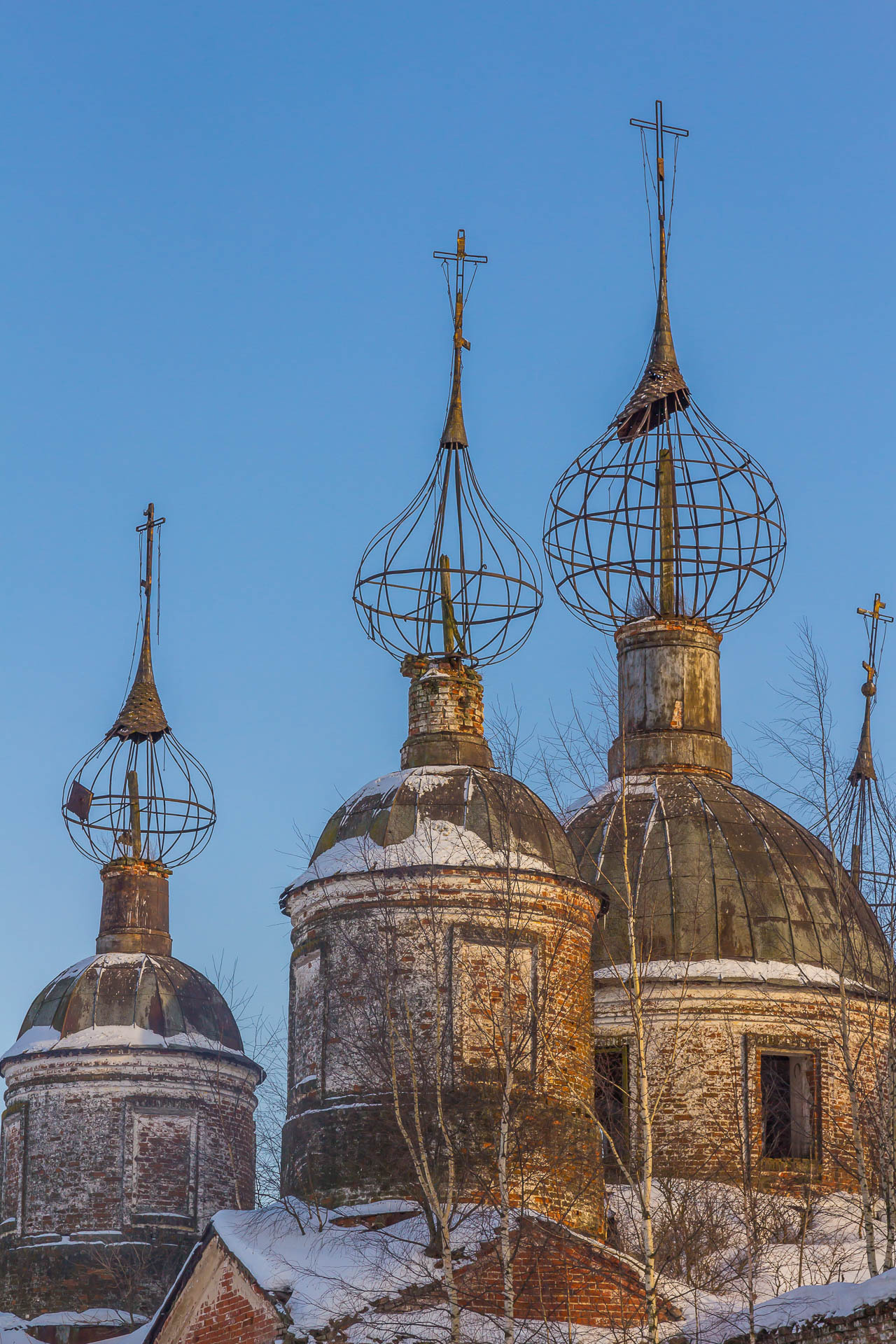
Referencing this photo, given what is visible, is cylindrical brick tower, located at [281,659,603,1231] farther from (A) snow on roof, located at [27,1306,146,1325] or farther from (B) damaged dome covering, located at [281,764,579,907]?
(A) snow on roof, located at [27,1306,146,1325]

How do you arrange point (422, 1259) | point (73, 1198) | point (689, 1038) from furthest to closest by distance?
point (73, 1198)
point (689, 1038)
point (422, 1259)

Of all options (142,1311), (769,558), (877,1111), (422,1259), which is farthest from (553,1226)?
(769,558)

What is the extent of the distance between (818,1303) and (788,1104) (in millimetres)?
9704

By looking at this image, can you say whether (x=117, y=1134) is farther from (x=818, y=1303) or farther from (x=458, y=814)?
(x=818, y=1303)

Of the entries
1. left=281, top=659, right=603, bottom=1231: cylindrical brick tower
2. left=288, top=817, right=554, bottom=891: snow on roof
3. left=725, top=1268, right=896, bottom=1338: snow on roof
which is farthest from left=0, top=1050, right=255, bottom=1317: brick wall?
left=725, top=1268, right=896, bottom=1338: snow on roof

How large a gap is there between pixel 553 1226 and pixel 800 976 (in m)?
7.04

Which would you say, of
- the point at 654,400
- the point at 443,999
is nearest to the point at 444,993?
the point at 443,999

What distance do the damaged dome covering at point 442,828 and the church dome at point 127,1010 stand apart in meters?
6.87

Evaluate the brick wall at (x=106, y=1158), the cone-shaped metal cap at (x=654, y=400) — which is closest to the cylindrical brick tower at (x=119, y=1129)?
the brick wall at (x=106, y=1158)

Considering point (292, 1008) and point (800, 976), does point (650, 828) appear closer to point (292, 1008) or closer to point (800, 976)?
point (800, 976)

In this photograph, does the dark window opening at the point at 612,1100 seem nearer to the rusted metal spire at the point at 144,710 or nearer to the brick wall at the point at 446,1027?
the brick wall at the point at 446,1027

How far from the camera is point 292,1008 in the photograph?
2536cm

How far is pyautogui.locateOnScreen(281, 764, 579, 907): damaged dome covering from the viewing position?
24.7 metres

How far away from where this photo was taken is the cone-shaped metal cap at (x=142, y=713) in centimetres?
3478
